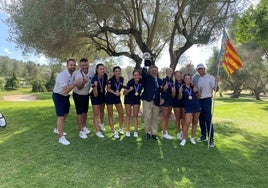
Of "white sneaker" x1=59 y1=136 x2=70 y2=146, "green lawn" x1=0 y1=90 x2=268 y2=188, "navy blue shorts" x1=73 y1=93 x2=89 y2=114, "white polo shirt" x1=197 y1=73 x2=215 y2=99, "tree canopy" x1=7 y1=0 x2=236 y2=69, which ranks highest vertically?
"tree canopy" x1=7 y1=0 x2=236 y2=69

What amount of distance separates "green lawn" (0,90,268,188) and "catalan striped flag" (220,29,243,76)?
2402 millimetres

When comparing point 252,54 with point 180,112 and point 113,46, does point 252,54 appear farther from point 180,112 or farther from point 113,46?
point 180,112

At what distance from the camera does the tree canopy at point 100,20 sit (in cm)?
866

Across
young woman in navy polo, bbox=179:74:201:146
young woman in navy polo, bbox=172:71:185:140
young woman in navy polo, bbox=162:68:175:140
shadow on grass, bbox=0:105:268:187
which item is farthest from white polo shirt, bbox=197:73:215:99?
shadow on grass, bbox=0:105:268:187

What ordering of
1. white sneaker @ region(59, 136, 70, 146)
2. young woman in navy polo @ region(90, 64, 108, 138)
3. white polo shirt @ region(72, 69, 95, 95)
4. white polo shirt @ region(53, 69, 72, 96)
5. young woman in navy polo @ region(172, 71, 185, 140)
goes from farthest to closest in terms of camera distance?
young woman in navy polo @ region(172, 71, 185, 140) < young woman in navy polo @ region(90, 64, 108, 138) < white sneaker @ region(59, 136, 70, 146) < white polo shirt @ region(72, 69, 95, 95) < white polo shirt @ region(53, 69, 72, 96)

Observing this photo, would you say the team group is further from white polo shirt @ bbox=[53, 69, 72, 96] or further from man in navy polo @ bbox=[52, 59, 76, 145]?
Result: white polo shirt @ bbox=[53, 69, 72, 96]

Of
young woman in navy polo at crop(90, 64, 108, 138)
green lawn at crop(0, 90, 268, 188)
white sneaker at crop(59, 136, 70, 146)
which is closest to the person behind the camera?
green lawn at crop(0, 90, 268, 188)

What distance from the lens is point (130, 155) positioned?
21.8 ft

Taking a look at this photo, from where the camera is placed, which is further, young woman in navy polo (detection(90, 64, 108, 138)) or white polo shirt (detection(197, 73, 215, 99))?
white polo shirt (detection(197, 73, 215, 99))

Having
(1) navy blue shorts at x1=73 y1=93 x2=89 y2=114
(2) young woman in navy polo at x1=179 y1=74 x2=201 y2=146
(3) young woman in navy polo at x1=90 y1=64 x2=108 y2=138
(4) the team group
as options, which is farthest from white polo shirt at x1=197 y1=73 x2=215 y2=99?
(1) navy blue shorts at x1=73 y1=93 x2=89 y2=114

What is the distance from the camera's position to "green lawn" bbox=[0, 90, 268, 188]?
17.5 ft

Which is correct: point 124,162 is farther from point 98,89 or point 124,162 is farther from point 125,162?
point 98,89

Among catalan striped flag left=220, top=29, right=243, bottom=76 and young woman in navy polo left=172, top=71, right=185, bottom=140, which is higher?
catalan striped flag left=220, top=29, right=243, bottom=76

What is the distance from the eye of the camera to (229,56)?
777cm
